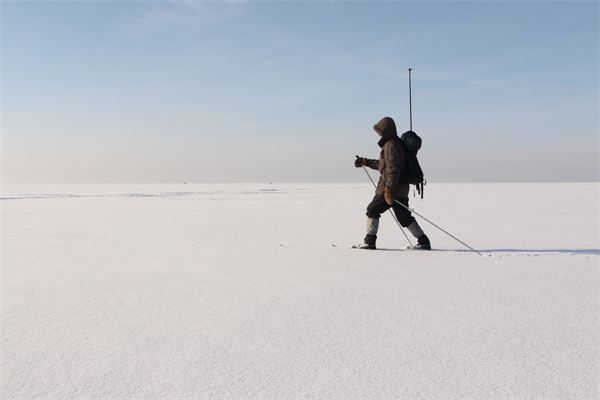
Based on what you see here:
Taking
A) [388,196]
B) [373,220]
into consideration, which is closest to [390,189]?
[388,196]

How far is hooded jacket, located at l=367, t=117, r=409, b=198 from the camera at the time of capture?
16.1 ft

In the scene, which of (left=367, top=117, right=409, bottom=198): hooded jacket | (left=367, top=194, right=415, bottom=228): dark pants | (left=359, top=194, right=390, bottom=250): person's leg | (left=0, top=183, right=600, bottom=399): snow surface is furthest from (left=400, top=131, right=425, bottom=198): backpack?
(left=0, top=183, right=600, bottom=399): snow surface

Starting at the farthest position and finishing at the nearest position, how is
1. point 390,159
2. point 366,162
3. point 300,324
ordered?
point 366,162, point 390,159, point 300,324

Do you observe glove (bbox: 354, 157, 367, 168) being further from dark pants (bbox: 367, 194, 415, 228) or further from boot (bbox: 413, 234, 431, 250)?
boot (bbox: 413, 234, 431, 250)

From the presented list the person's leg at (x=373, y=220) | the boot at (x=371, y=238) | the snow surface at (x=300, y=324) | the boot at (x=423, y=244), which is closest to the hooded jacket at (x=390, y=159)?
the person's leg at (x=373, y=220)

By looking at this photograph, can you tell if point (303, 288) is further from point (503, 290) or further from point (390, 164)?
point (390, 164)

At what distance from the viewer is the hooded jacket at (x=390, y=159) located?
4.90 m

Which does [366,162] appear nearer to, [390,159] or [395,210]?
[390,159]

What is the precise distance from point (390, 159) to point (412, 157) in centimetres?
31

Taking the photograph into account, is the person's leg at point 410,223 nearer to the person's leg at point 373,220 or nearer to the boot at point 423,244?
the boot at point 423,244

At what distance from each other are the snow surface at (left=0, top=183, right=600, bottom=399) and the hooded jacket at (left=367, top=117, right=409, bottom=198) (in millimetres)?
786

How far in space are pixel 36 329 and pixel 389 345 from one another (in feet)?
5.94

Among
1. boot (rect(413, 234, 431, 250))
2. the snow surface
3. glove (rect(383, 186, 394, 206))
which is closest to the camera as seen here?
the snow surface

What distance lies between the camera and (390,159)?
4.94 meters
